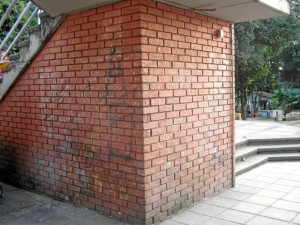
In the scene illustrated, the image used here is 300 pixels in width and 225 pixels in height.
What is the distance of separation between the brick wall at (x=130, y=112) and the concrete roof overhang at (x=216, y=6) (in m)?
0.12

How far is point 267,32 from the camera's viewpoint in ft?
49.3

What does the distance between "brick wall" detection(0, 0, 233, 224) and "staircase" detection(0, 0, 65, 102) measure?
93mm

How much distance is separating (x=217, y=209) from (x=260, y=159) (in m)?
2.88

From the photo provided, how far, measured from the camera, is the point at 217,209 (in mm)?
4191

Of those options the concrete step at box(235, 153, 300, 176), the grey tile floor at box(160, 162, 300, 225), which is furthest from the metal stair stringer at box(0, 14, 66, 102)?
the concrete step at box(235, 153, 300, 176)

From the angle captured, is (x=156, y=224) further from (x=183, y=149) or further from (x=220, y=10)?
(x=220, y=10)

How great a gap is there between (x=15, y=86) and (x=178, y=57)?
2.67 m

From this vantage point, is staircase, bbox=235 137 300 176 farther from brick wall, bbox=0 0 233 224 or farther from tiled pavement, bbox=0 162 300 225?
brick wall, bbox=0 0 233 224

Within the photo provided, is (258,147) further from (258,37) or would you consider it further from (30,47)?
(258,37)

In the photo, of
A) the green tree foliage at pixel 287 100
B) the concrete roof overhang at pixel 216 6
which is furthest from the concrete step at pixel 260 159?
the green tree foliage at pixel 287 100

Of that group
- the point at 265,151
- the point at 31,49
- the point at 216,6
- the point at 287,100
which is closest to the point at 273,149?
the point at 265,151

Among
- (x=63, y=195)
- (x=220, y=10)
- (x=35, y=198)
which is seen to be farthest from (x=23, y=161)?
(x=220, y=10)

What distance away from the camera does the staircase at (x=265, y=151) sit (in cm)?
651

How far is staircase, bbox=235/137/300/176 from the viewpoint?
651 centimetres
